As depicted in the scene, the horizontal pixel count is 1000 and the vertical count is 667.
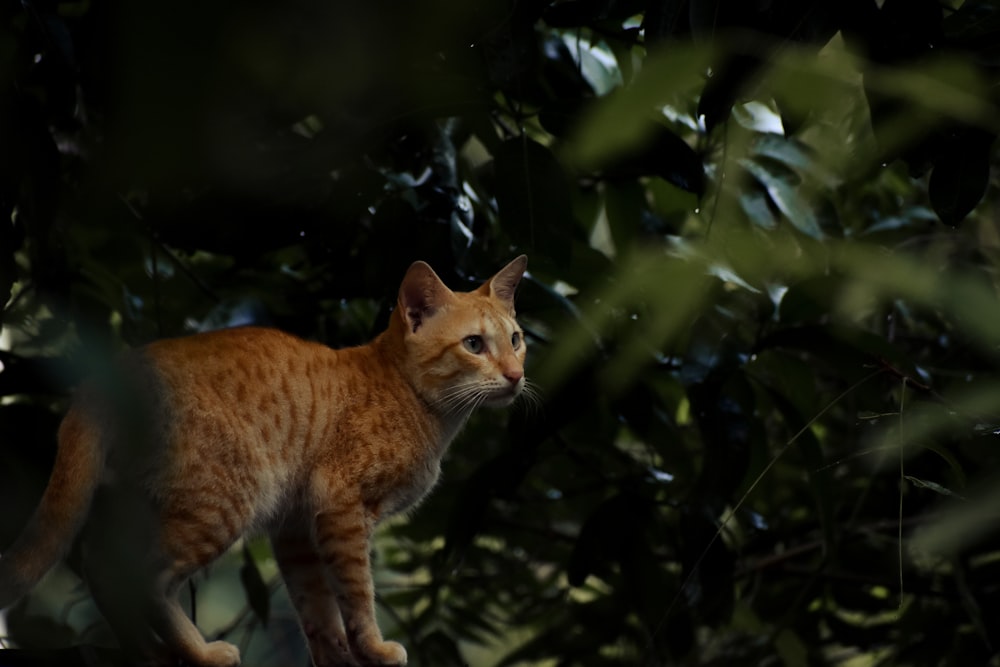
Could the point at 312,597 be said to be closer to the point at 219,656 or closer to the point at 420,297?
the point at 219,656

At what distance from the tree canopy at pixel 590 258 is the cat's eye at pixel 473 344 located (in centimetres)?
14

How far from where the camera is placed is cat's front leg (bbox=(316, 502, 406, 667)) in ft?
4.50

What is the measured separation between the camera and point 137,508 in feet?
4.05

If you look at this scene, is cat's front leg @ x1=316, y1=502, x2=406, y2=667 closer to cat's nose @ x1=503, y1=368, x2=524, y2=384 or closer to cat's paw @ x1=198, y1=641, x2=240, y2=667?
cat's paw @ x1=198, y1=641, x2=240, y2=667

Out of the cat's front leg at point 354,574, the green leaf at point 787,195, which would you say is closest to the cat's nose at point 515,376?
the cat's front leg at point 354,574

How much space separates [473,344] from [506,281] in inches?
3.7

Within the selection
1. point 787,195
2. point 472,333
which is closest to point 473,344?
point 472,333

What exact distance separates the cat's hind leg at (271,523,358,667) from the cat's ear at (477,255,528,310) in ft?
1.37

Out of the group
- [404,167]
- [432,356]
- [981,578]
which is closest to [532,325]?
[404,167]

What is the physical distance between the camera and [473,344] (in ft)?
4.63

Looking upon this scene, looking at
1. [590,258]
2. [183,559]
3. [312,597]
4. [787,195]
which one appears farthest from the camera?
[787,195]

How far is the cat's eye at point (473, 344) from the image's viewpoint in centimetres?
140

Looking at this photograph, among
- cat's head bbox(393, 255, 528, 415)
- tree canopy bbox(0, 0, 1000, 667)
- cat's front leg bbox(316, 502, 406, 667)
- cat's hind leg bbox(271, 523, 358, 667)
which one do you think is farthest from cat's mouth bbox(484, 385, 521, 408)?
cat's hind leg bbox(271, 523, 358, 667)

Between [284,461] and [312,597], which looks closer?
[284,461]
